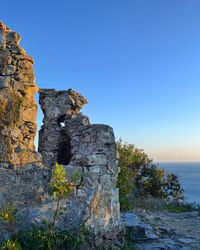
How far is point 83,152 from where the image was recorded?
930 centimetres

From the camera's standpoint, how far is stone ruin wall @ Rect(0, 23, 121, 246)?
7422 mm

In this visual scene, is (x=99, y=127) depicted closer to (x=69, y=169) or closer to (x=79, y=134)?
(x=79, y=134)

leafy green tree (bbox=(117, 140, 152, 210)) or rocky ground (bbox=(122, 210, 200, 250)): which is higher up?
leafy green tree (bbox=(117, 140, 152, 210))

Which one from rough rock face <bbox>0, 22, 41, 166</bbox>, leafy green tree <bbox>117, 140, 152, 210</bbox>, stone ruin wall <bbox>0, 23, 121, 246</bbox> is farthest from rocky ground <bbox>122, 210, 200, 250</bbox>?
leafy green tree <bbox>117, 140, 152, 210</bbox>

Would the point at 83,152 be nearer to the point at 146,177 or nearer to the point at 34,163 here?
the point at 34,163

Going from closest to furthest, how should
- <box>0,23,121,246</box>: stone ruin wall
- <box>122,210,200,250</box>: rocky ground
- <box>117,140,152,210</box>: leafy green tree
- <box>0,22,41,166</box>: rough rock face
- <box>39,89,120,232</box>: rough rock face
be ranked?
1. <box>0,23,121,246</box>: stone ruin wall
2. <box>0,22,41,166</box>: rough rock face
3. <box>39,89,120,232</box>: rough rock face
4. <box>122,210,200,250</box>: rocky ground
5. <box>117,140,152,210</box>: leafy green tree

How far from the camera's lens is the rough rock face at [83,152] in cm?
845

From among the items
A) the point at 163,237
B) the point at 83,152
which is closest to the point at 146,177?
the point at 163,237

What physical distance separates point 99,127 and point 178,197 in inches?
671

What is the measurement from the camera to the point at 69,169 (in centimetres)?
827

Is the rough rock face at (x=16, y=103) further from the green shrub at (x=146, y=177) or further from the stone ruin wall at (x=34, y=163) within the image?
the green shrub at (x=146, y=177)

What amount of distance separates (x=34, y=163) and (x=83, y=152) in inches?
69.3

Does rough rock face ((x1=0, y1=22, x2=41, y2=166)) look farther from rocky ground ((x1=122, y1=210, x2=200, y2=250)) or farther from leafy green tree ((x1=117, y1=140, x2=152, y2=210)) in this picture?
leafy green tree ((x1=117, y1=140, x2=152, y2=210))

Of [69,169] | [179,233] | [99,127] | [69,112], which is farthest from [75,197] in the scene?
[179,233]
